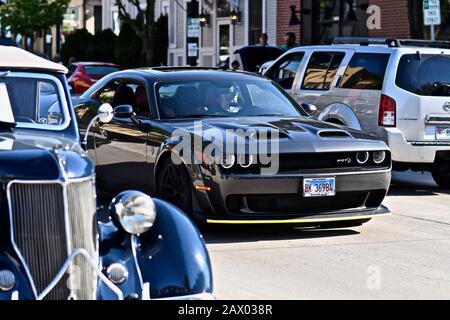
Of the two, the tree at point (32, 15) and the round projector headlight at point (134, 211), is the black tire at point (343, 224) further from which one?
the tree at point (32, 15)

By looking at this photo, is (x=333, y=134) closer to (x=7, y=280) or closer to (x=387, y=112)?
(x=387, y=112)

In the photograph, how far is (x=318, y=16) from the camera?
30.7m

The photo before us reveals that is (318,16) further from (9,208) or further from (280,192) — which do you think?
(9,208)

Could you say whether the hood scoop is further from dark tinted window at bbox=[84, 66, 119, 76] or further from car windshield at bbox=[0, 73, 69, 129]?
dark tinted window at bbox=[84, 66, 119, 76]

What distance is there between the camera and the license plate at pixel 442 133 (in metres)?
12.6

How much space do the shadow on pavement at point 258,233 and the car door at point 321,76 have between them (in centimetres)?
403

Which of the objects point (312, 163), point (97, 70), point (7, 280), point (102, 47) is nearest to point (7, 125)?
point (7, 280)

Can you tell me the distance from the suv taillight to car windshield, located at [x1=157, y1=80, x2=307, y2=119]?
7.64 ft

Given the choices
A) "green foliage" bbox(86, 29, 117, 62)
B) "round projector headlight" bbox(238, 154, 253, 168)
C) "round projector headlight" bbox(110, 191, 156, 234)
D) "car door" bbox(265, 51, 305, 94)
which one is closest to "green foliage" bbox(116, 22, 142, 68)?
"green foliage" bbox(86, 29, 117, 62)

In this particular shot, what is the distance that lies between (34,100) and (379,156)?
3.76 meters

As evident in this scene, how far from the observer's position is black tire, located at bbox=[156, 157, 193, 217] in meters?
9.25

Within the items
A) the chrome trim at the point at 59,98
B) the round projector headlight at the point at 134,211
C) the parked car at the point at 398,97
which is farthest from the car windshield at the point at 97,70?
the round projector headlight at the point at 134,211

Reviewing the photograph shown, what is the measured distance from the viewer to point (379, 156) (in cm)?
956
